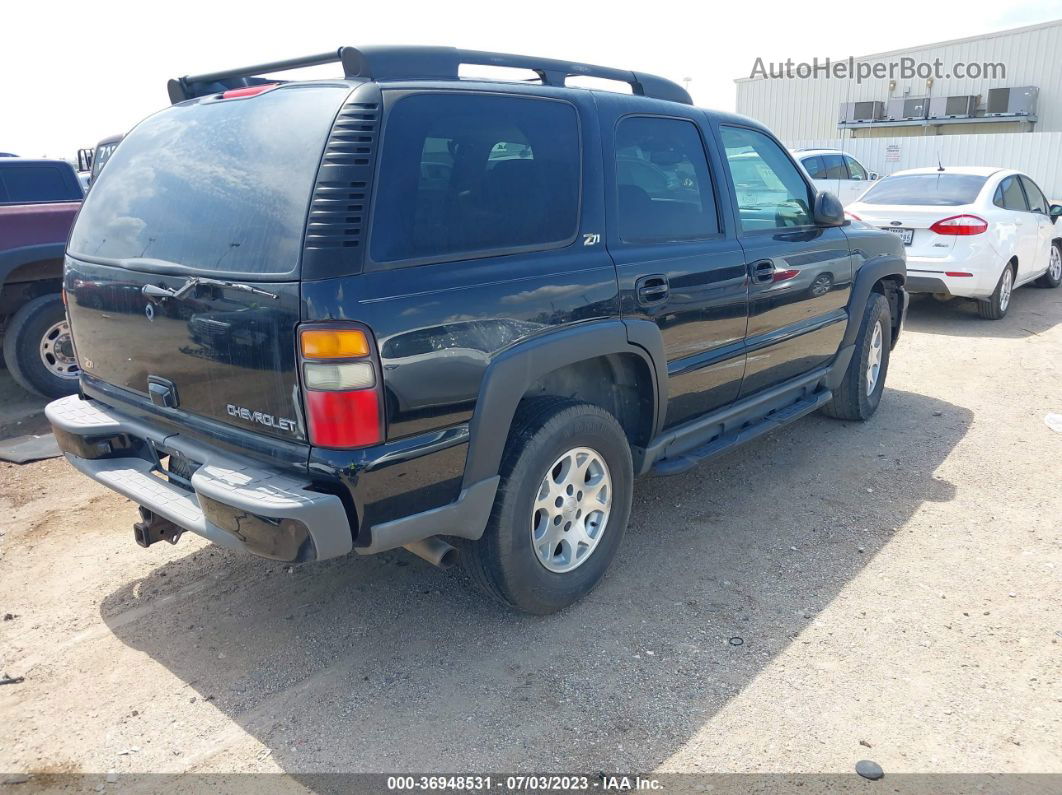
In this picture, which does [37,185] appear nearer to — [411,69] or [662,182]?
[411,69]

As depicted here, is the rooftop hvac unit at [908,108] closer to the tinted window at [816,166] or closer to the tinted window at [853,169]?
the tinted window at [853,169]

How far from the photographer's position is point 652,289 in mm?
3436

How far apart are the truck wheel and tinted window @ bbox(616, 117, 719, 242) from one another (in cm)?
460

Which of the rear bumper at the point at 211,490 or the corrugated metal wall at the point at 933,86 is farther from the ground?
the corrugated metal wall at the point at 933,86

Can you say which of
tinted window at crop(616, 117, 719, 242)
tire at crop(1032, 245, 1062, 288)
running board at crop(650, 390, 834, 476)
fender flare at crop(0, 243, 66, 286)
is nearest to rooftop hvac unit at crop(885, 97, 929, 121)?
tire at crop(1032, 245, 1062, 288)

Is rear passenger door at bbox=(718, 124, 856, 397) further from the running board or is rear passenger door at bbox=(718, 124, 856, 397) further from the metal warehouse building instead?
the metal warehouse building

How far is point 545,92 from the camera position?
3203mm

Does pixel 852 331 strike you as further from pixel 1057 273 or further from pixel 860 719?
pixel 1057 273

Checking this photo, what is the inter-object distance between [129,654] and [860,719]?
2.71m

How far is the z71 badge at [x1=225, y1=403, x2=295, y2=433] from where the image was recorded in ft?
8.49

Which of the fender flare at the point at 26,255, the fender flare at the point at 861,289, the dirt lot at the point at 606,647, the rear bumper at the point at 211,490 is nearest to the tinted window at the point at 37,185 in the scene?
the fender flare at the point at 26,255

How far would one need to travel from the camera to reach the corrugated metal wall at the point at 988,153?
19.3m

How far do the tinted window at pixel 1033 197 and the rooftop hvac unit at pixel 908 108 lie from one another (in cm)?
1900

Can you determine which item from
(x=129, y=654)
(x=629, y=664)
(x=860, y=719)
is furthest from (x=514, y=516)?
(x=129, y=654)
